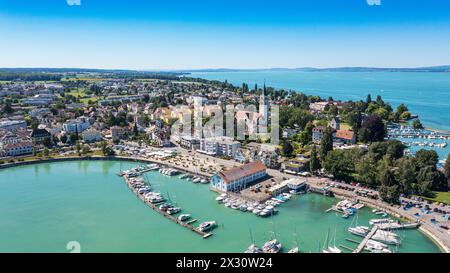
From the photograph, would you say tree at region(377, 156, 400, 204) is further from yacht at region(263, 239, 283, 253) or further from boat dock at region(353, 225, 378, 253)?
yacht at region(263, 239, 283, 253)

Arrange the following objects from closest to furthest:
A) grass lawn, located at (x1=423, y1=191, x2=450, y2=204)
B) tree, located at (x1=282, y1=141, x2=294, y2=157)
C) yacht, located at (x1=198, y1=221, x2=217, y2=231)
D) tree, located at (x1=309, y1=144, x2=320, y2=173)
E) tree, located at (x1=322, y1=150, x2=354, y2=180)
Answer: yacht, located at (x1=198, y1=221, x2=217, y2=231) → grass lawn, located at (x1=423, y1=191, x2=450, y2=204) → tree, located at (x1=322, y1=150, x2=354, y2=180) → tree, located at (x1=309, y1=144, x2=320, y2=173) → tree, located at (x1=282, y1=141, x2=294, y2=157)

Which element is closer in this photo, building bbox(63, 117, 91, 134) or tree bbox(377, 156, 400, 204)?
tree bbox(377, 156, 400, 204)

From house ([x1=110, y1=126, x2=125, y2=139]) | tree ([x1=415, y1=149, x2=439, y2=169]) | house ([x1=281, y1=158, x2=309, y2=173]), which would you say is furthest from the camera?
house ([x1=110, y1=126, x2=125, y2=139])

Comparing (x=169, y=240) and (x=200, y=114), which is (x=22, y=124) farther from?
(x=169, y=240)

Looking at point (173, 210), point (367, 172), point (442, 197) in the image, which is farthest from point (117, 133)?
point (442, 197)

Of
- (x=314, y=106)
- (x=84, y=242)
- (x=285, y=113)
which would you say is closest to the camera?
(x=84, y=242)

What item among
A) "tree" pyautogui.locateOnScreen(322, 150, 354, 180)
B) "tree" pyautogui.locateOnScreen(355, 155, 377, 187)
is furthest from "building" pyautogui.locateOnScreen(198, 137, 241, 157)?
"tree" pyautogui.locateOnScreen(355, 155, 377, 187)
